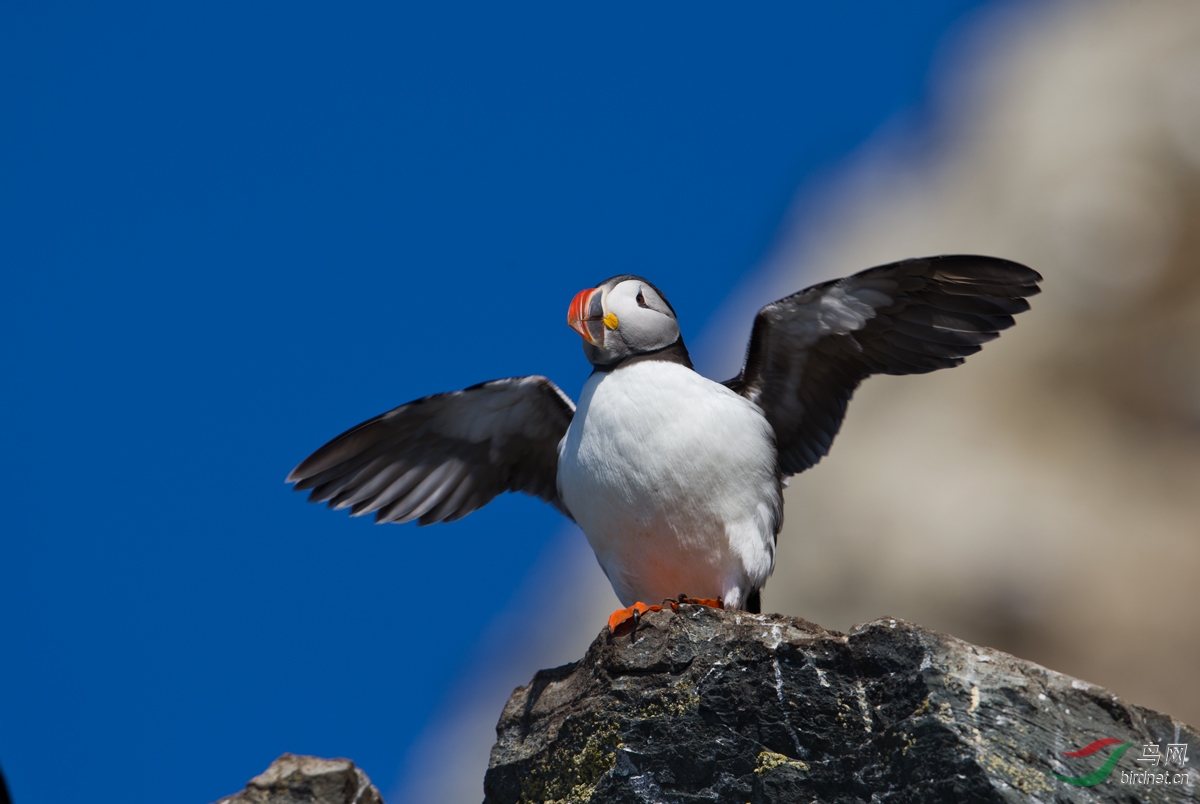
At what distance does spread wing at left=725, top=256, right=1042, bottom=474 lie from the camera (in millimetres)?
6176

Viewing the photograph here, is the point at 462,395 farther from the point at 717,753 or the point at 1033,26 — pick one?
the point at 1033,26

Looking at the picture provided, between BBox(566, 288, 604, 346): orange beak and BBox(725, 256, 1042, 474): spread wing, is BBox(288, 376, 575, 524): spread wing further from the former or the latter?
BBox(725, 256, 1042, 474): spread wing

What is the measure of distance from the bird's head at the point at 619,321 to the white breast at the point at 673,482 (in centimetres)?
16

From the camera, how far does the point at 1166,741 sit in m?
4.28

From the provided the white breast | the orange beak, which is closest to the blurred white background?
the white breast

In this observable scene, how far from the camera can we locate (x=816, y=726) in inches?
178

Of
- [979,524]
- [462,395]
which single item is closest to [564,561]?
[979,524]

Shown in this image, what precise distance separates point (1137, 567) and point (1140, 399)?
194cm

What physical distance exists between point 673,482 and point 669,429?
256 mm

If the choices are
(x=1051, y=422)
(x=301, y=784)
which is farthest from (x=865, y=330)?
(x=1051, y=422)

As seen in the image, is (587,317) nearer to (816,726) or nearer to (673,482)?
(673,482)

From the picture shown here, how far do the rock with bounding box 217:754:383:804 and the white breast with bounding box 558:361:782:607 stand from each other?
6.37 feet

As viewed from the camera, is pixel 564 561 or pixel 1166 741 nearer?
pixel 1166 741

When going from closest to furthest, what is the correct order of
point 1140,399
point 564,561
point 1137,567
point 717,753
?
point 717,753 → point 1137,567 → point 1140,399 → point 564,561
